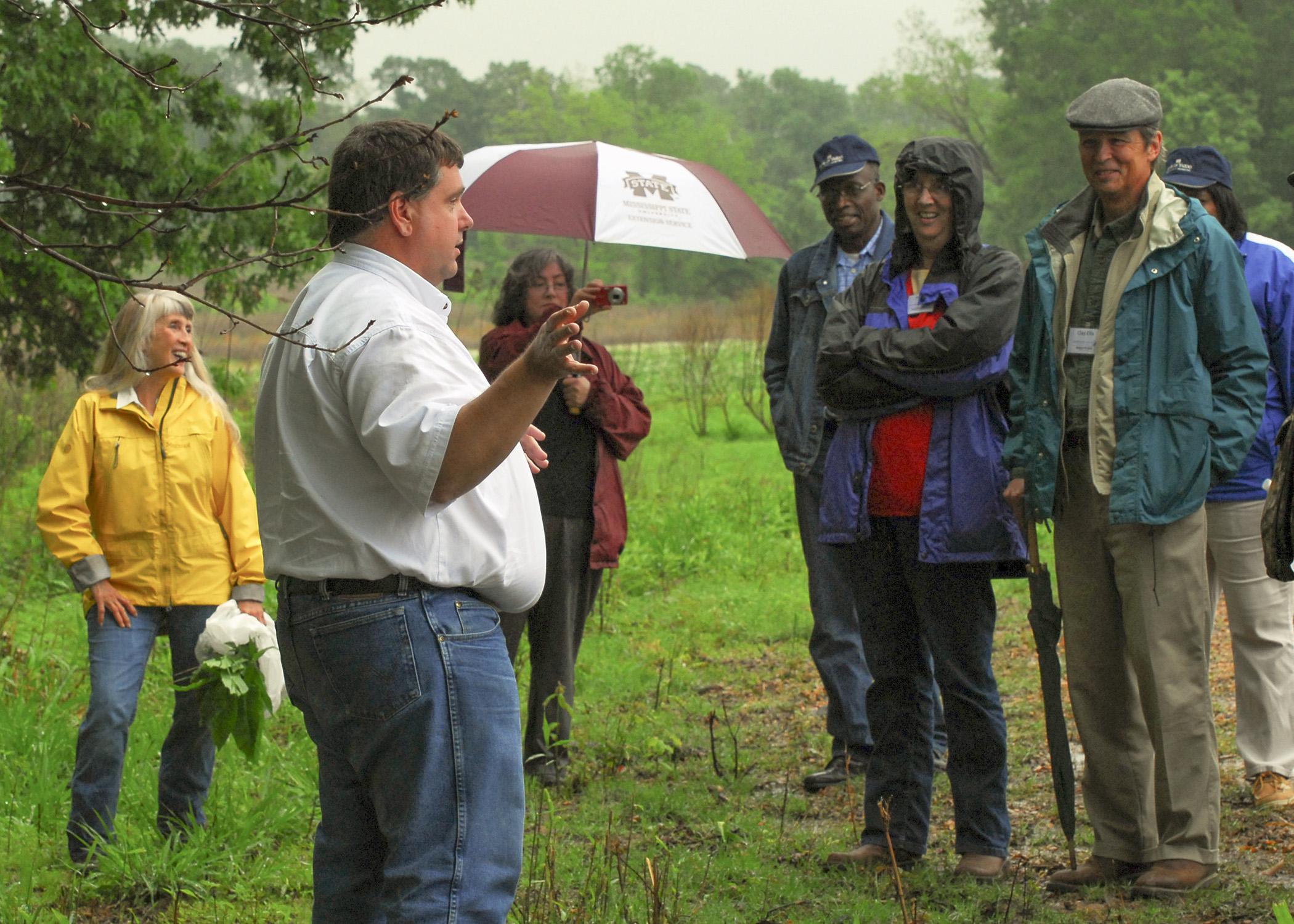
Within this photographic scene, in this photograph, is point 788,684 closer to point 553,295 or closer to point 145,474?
point 553,295

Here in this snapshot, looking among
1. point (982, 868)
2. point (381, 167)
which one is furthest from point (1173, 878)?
point (381, 167)

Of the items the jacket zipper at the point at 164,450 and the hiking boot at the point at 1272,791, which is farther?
the hiking boot at the point at 1272,791

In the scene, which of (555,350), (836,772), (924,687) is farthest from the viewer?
(836,772)

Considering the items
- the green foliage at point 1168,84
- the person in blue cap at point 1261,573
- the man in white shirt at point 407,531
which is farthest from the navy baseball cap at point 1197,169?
the green foliage at point 1168,84

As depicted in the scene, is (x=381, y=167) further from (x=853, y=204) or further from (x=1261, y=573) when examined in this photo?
(x=1261, y=573)

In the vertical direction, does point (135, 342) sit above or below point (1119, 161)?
below

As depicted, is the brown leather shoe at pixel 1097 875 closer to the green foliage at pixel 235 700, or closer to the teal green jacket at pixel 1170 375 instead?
the teal green jacket at pixel 1170 375

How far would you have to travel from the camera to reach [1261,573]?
5211 mm

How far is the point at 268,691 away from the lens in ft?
14.2

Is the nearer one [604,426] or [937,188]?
[937,188]

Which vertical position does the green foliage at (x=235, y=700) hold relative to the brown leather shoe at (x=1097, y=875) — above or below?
above

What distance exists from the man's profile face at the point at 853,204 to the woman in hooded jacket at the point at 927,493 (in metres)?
1.17

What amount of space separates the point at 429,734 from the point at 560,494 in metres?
3.27

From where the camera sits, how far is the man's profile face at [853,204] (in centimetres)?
588
